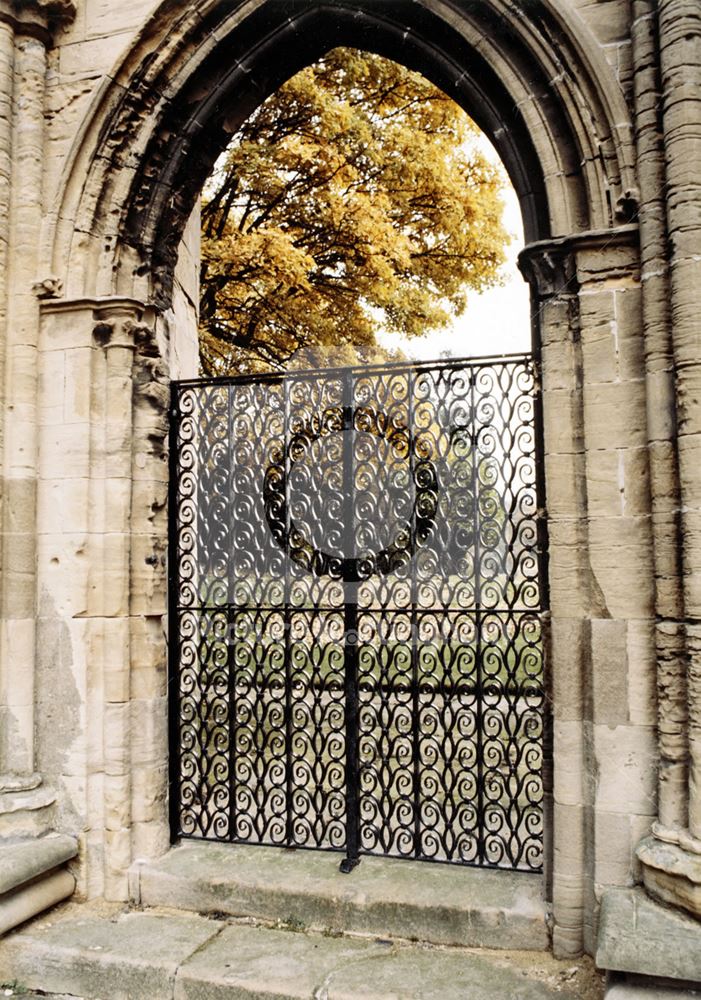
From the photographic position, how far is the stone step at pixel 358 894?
13.1ft

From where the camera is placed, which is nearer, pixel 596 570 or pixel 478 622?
pixel 596 570

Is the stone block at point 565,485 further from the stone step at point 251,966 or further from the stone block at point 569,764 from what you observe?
the stone step at point 251,966

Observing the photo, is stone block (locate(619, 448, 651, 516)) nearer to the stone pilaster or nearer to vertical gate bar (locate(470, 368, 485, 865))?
the stone pilaster


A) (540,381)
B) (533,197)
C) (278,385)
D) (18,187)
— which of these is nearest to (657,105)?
(533,197)

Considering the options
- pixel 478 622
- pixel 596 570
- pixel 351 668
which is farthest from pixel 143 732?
pixel 596 570

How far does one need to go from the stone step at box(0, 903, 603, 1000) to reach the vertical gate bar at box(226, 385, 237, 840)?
2.29 ft

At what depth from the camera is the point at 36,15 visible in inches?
183

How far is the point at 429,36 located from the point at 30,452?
3.07 meters

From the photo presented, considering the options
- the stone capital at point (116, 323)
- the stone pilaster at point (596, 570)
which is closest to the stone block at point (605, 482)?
the stone pilaster at point (596, 570)

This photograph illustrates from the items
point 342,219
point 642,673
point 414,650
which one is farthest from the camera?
point 342,219

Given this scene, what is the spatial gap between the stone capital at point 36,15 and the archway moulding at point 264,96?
1.69 feet

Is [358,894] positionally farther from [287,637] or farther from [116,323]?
[116,323]

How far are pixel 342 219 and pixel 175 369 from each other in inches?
252

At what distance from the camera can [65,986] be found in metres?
3.91
